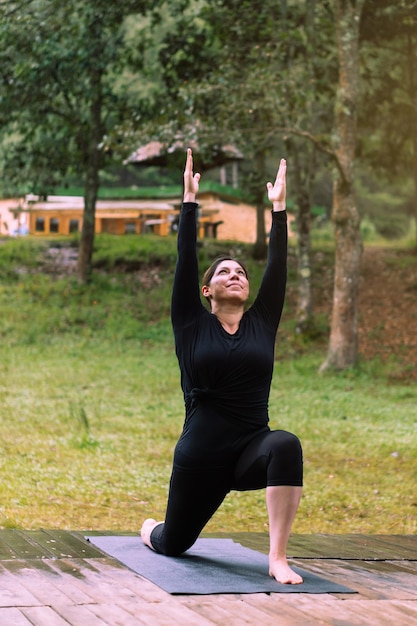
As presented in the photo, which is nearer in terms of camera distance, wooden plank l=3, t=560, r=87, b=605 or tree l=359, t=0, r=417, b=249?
wooden plank l=3, t=560, r=87, b=605

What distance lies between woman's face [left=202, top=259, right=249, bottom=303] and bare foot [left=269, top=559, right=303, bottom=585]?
1359mm

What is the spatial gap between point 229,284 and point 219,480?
3.37ft

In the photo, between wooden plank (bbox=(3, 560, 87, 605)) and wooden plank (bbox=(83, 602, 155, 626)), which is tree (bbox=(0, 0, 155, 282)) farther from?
wooden plank (bbox=(83, 602, 155, 626))

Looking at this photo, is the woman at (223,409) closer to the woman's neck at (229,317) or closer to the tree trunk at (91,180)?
the woman's neck at (229,317)

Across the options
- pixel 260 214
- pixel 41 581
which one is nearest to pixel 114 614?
pixel 41 581

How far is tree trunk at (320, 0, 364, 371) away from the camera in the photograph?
18.7 meters

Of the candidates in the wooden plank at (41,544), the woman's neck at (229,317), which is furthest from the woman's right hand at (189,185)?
the wooden plank at (41,544)

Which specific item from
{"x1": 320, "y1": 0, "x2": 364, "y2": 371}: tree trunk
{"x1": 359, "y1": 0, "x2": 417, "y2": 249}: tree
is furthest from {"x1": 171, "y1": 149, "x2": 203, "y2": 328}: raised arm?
{"x1": 359, "y1": 0, "x2": 417, "y2": 249}: tree

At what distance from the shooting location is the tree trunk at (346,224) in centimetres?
1873

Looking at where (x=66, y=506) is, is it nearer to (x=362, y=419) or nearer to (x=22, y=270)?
(x=362, y=419)

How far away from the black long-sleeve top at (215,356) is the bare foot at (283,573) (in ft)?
2.25

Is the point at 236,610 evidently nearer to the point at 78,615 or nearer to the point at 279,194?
the point at 78,615

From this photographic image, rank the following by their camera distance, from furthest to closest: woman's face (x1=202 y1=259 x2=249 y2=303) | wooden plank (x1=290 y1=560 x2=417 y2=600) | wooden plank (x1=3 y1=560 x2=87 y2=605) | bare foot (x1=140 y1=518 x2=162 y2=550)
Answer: bare foot (x1=140 y1=518 x2=162 y2=550)
woman's face (x1=202 y1=259 x2=249 y2=303)
wooden plank (x1=290 y1=560 x2=417 y2=600)
wooden plank (x1=3 y1=560 x2=87 y2=605)

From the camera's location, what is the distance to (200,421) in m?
5.23
